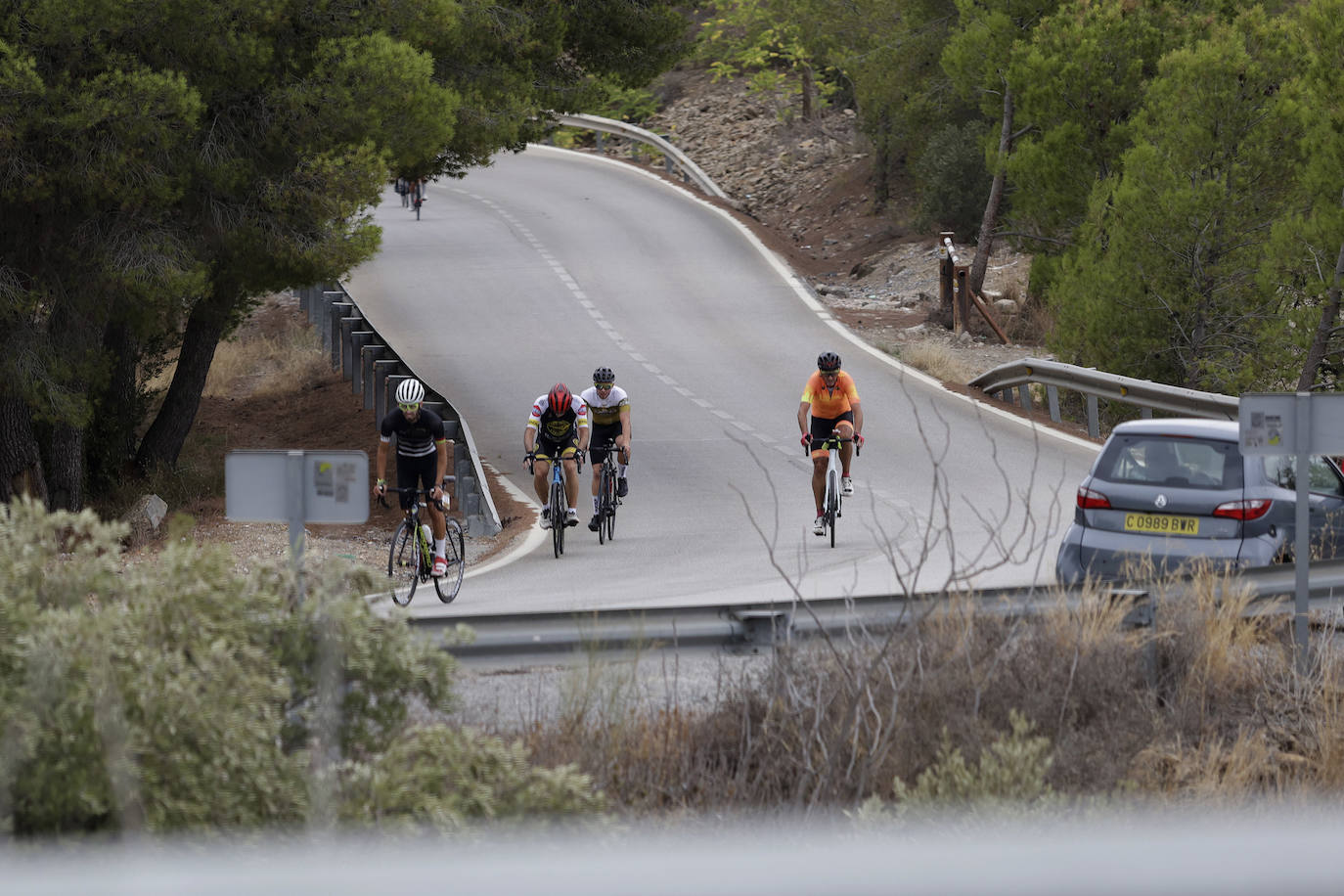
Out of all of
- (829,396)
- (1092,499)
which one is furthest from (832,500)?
(1092,499)

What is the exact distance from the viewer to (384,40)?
15.9 m

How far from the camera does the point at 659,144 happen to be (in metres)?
43.4

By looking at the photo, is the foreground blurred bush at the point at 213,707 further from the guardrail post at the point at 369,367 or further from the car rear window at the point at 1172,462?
the guardrail post at the point at 369,367

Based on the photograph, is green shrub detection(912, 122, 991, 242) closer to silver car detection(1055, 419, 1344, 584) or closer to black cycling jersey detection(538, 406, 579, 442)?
black cycling jersey detection(538, 406, 579, 442)

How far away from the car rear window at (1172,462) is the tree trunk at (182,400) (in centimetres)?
1254

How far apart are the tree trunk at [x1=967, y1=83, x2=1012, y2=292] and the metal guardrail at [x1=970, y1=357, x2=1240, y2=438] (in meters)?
5.65

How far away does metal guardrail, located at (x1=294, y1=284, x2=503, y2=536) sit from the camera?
16594 mm

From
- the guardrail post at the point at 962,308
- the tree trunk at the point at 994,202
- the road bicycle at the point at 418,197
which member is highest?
the road bicycle at the point at 418,197

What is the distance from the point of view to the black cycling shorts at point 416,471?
12.1 m

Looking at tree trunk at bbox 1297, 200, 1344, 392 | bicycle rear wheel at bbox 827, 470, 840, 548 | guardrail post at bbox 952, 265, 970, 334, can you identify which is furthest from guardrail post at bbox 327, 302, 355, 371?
tree trunk at bbox 1297, 200, 1344, 392

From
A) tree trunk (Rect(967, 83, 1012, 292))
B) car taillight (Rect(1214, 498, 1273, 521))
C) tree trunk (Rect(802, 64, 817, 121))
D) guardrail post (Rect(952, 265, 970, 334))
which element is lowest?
car taillight (Rect(1214, 498, 1273, 521))

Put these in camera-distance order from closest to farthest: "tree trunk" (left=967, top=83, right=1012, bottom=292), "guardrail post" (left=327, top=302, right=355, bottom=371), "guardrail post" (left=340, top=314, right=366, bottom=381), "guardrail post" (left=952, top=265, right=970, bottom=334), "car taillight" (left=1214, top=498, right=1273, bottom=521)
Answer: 1. "car taillight" (left=1214, top=498, right=1273, bottom=521)
2. "guardrail post" (left=340, top=314, right=366, bottom=381)
3. "guardrail post" (left=327, top=302, right=355, bottom=371)
4. "guardrail post" (left=952, top=265, right=970, bottom=334)
5. "tree trunk" (left=967, top=83, right=1012, bottom=292)

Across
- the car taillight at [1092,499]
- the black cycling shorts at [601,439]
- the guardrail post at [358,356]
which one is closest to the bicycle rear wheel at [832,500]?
the black cycling shorts at [601,439]

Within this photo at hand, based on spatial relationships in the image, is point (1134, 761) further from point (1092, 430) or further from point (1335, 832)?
point (1092, 430)
